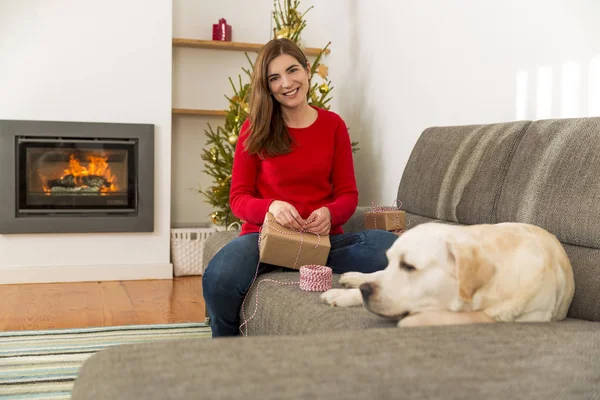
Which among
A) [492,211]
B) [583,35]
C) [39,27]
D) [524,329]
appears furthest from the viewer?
[39,27]

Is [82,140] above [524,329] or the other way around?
above

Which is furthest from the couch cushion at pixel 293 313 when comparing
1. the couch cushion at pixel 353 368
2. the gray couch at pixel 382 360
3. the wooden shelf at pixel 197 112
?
the wooden shelf at pixel 197 112

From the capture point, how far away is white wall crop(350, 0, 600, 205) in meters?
2.25

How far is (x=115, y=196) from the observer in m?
4.28

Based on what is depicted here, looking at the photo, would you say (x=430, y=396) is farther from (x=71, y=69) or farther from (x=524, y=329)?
(x=71, y=69)

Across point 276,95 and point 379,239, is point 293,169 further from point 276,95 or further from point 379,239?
point 379,239

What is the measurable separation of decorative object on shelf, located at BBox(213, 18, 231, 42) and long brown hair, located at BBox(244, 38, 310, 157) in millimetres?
2244

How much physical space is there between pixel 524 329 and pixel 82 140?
352cm

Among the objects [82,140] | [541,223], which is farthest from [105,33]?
[541,223]

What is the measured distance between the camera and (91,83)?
13.6 ft

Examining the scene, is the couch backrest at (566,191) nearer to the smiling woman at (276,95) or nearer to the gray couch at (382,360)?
the gray couch at (382,360)

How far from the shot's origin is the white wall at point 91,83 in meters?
4.05

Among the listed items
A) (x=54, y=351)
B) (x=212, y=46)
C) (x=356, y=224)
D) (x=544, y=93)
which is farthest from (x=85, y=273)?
(x=544, y=93)

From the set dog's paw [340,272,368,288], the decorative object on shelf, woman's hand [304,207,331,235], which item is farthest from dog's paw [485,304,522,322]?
the decorative object on shelf
